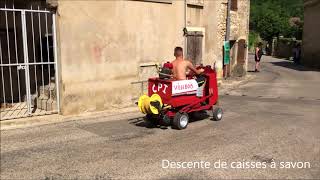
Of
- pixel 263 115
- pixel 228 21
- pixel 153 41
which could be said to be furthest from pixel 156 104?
pixel 228 21

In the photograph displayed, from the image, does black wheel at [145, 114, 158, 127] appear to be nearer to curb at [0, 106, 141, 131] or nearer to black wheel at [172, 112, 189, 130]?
black wheel at [172, 112, 189, 130]

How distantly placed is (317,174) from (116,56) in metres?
6.53

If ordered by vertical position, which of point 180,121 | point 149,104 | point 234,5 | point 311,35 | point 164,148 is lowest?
point 164,148

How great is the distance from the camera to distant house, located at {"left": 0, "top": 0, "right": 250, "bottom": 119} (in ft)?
31.3

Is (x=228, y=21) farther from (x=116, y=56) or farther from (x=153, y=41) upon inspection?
(x=116, y=56)

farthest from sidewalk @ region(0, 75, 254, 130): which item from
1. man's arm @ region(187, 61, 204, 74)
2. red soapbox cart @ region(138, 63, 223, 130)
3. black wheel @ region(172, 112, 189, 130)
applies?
man's arm @ region(187, 61, 204, 74)

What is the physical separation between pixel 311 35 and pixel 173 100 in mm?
24530

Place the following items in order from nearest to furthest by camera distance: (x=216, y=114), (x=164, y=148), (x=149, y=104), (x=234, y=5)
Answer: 1. (x=164, y=148)
2. (x=149, y=104)
3. (x=216, y=114)
4. (x=234, y=5)

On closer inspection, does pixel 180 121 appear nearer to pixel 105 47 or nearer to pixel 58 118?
pixel 58 118

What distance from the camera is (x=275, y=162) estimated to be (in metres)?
6.21

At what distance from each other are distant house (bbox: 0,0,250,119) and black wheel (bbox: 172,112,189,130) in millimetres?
2882

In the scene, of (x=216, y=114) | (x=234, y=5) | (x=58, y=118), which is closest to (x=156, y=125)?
(x=216, y=114)

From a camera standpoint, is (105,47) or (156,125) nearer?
(156,125)

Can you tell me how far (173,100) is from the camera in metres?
8.34
